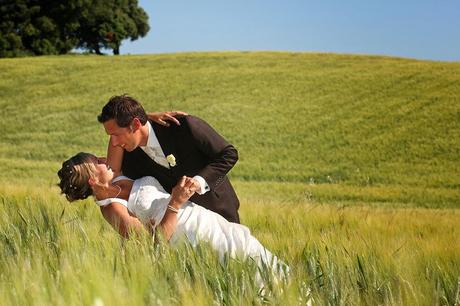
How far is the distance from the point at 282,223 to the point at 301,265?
160 centimetres

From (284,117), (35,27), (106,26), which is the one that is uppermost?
(106,26)

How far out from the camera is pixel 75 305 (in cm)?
214

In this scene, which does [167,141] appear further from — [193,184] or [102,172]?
[193,184]

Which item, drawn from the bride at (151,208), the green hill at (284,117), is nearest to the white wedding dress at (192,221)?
the bride at (151,208)

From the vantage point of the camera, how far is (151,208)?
3484mm

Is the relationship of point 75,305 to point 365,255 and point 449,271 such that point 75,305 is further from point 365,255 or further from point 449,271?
point 449,271

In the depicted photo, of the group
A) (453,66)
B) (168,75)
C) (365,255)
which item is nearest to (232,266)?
(365,255)

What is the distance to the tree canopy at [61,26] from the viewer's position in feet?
139

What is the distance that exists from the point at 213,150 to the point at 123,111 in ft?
1.64

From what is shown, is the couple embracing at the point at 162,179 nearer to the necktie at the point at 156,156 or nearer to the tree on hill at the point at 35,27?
the necktie at the point at 156,156

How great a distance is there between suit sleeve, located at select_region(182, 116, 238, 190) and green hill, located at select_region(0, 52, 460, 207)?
315cm

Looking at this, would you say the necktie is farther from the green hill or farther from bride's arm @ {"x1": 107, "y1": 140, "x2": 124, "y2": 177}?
the green hill

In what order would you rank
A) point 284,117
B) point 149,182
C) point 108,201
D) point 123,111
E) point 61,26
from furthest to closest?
point 61,26 < point 284,117 < point 149,182 < point 108,201 < point 123,111

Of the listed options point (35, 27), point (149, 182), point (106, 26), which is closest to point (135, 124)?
point (149, 182)
